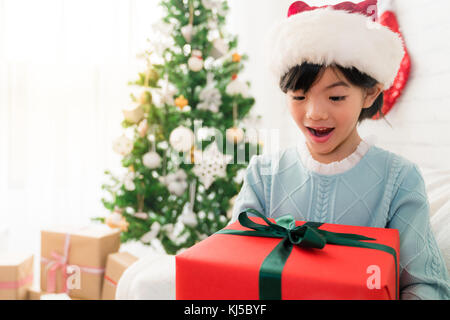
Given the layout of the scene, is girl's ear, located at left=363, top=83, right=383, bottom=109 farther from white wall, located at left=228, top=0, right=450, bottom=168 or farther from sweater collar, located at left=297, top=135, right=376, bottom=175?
white wall, located at left=228, top=0, right=450, bottom=168

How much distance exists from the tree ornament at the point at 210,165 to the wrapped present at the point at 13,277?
0.90 metres

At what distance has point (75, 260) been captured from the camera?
5.69 ft

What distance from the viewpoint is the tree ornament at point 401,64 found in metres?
1.38

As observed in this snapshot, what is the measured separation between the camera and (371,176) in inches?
32.3

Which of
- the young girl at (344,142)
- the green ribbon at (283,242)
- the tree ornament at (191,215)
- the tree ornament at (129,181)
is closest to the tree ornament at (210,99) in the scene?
the tree ornament at (191,215)

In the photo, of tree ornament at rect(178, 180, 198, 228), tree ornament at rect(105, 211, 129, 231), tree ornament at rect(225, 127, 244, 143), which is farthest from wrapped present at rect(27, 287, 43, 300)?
tree ornament at rect(225, 127, 244, 143)

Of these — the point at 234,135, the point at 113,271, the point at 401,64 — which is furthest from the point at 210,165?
the point at 401,64

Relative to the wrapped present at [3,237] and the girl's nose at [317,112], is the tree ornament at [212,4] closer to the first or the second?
the girl's nose at [317,112]

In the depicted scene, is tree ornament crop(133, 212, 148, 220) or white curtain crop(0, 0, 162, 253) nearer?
tree ornament crop(133, 212, 148, 220)

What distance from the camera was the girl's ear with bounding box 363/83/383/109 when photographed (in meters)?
0.85

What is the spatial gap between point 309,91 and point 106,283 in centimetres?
134

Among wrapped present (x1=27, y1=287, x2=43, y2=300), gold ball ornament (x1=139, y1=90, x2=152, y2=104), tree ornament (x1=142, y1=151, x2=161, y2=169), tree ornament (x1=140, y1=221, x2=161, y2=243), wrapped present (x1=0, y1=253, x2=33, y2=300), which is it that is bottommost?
wrapped present (x1=27, y1=287, x2=43, y2=300)

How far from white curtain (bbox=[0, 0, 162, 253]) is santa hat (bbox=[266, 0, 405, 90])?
1726 millimetres

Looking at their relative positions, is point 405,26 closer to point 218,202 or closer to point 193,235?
point 218,202
